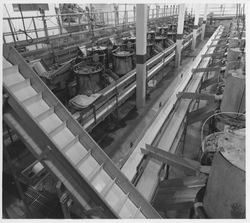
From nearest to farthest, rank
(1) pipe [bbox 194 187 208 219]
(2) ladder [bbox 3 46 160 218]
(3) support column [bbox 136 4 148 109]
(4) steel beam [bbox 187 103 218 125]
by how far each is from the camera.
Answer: (2) ladder [bbox 3 46 160 218] < (1) pipe [bbox 194 187 208 219] < (4) steel beam [bbox 187 103 218 125] < (3) support column [bbox 136 4 148 109]

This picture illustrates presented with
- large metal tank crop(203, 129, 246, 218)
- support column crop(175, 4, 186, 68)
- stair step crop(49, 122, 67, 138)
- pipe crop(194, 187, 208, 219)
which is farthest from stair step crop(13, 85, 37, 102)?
support column crop(175, 4, 186, 68)

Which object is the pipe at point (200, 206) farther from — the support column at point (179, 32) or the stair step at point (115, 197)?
the support column at point (179, 32)

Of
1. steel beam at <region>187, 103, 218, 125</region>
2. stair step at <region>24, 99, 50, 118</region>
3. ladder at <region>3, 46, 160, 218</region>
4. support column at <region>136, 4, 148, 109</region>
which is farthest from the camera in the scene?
support column at <region>136, 4, 148, 109</region>

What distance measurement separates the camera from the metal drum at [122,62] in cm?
556

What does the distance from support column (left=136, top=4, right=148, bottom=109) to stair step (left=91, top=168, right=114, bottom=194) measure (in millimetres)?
3392

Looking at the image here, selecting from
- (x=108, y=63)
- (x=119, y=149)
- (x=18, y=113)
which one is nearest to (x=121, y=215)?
(x=18, y=113)

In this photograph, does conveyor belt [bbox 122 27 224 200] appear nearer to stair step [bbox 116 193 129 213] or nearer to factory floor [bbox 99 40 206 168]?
factory floor [bbox 99 40 206 168]

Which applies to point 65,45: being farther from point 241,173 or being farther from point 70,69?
point 241,173

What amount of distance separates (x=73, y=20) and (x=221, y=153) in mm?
12006

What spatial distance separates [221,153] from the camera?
1696 mm

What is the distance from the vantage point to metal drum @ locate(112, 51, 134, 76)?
5.56 metres

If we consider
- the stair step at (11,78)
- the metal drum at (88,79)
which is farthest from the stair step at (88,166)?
the metal drum at (88,79)

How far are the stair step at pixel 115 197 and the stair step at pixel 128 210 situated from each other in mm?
69

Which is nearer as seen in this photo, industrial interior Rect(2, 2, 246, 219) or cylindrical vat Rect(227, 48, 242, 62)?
industrial interior Rect(2, 2, 246, 219)
